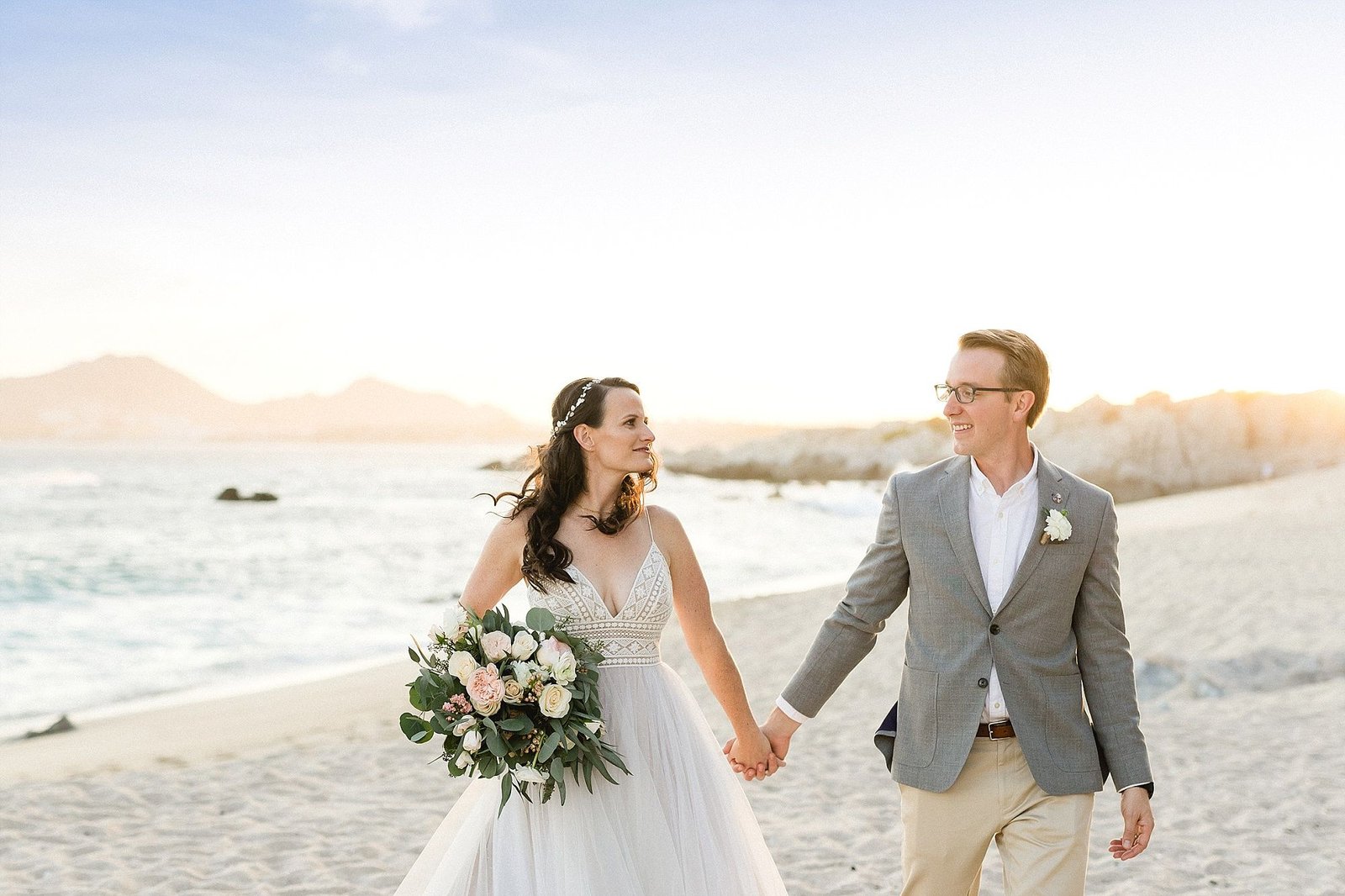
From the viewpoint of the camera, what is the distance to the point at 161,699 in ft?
39.2

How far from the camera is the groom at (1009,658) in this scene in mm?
2916

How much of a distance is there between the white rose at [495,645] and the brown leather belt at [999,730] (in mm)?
1305

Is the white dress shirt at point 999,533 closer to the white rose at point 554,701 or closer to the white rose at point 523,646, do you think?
the white rose at point 554,701

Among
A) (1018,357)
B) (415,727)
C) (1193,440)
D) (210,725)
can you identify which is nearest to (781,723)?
(415,727)

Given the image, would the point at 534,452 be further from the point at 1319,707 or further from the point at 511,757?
the point at 1319,707

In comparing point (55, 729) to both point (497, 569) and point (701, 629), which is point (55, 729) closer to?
point (497, 569)

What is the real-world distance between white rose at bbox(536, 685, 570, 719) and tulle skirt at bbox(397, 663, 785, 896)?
0.38m

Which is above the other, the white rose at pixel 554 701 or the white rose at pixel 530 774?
the white rose at pixel 554 701

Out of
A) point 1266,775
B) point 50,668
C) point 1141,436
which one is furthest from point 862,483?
point 1266,775

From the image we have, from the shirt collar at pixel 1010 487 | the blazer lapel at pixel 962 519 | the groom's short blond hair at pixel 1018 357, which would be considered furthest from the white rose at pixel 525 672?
the groom's short blond hair at pixel 1018 357

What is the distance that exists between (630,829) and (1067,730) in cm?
129

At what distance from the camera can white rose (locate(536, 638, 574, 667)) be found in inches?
118

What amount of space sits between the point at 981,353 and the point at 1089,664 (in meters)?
0.91

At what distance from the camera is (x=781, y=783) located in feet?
23.9
